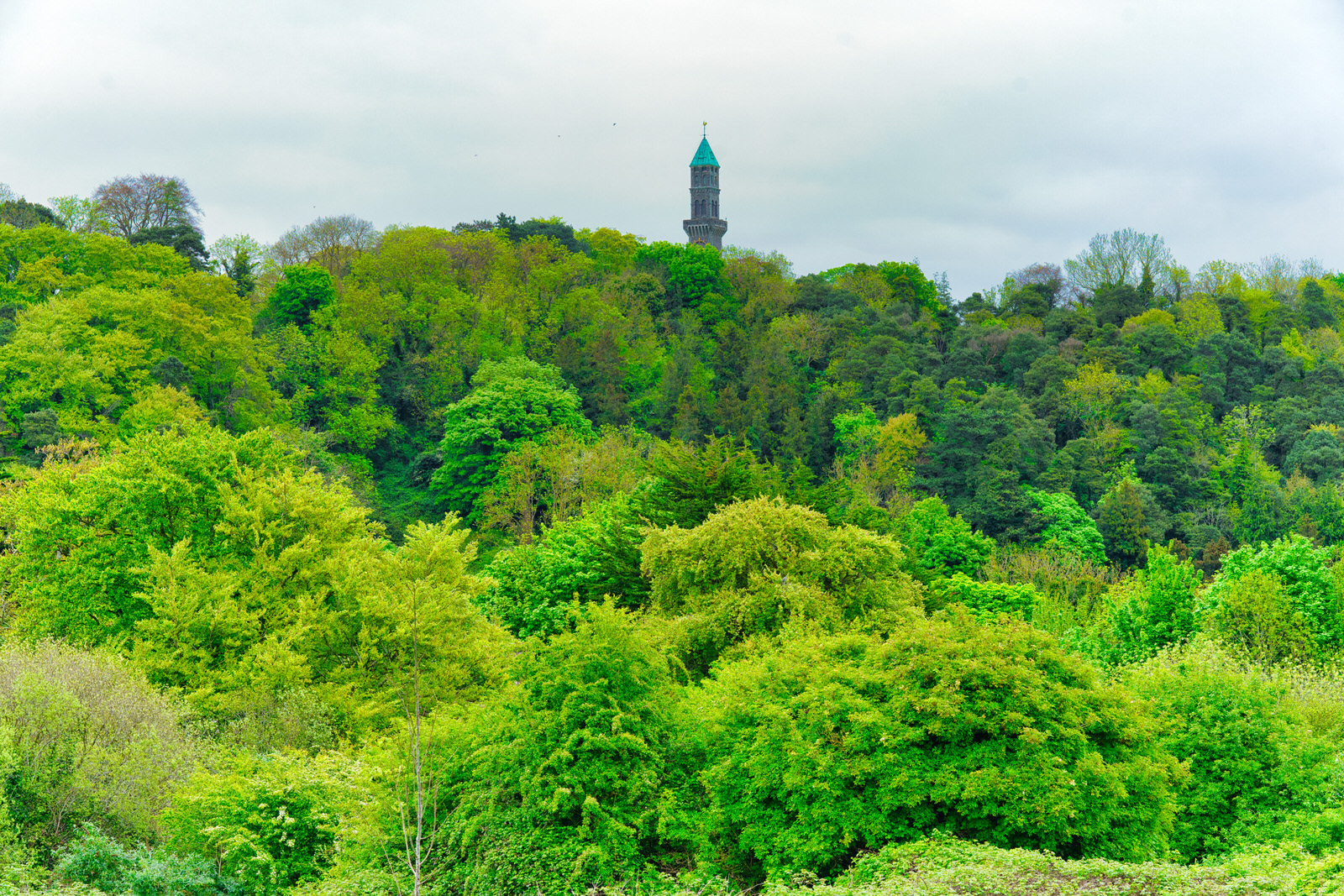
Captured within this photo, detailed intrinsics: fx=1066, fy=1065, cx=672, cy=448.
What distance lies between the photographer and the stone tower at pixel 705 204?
315 feet

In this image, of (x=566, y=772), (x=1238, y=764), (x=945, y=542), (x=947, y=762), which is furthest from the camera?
(x=945, y=542)

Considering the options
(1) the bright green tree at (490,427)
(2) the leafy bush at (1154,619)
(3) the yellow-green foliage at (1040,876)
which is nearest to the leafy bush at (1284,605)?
(2) the leafy bush at (1154,619)

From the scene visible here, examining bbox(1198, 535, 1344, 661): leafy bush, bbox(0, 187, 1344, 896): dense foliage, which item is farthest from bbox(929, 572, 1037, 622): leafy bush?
bbox(1198, 535, 1344, 661): leafy bush

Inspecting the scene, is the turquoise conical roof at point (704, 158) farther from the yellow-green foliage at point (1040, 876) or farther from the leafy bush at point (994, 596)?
the yellow-green foliage at point (1040, 876)

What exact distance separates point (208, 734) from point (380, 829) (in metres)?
7.97

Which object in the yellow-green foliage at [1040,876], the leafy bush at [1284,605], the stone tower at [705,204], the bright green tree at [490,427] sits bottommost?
the yellow-green foliage at [1040,876]

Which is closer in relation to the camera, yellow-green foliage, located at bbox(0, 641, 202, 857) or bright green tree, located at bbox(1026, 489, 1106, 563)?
yellow-green foliage, located at bbox(0, 641, 202, 857)

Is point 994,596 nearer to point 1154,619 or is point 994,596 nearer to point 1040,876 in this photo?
point 1154,619

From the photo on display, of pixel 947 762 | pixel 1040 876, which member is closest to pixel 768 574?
pixel 947 762

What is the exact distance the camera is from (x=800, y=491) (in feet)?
101

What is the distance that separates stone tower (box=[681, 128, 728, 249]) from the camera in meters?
95.9

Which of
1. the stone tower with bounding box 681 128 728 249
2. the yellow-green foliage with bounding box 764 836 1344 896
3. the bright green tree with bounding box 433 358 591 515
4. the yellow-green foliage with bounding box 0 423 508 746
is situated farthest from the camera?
the stone tower with bounding box 681 128 728 249

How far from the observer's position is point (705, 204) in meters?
96.3

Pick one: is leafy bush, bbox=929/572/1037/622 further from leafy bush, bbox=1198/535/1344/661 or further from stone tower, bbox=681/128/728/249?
stone tower, bbox=681/128/728/249
